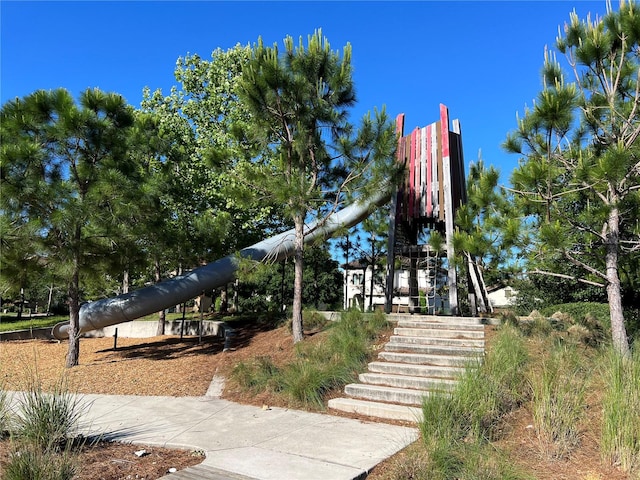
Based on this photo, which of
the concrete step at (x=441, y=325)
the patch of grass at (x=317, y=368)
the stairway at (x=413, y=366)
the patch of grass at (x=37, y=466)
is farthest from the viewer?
the concrete step at (x=441, y=325)

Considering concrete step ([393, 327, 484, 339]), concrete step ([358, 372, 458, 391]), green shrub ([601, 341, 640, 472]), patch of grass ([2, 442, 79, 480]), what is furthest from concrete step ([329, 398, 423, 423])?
patch of grass ([2, 442, 79, 480])

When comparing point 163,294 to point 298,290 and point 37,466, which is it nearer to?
point 298,290

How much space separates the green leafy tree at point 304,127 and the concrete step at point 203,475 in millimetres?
5541

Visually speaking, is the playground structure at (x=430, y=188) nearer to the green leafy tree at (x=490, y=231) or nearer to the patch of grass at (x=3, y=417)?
the green leafy tree at (x=490, y=231)

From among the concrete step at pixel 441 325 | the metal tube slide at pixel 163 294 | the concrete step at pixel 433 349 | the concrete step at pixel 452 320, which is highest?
the metal tube slide at pixel 163 294

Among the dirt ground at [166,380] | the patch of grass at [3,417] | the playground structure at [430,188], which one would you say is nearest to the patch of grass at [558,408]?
the dirt ground at [166,380]

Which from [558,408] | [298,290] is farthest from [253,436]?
[298,290]

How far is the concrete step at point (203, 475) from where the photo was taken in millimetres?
3893

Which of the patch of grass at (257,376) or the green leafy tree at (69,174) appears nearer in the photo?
the patch of grass at (257,376)

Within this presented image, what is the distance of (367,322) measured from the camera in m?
9.56

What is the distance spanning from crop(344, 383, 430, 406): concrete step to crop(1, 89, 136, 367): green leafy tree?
19.0 feet

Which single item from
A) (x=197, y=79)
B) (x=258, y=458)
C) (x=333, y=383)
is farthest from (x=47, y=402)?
(x=197, y=79)

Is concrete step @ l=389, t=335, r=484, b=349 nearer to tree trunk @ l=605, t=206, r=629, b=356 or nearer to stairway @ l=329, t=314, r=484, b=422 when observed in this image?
stairway @ l=329, t=314, r=484, b=422

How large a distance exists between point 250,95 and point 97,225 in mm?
4087
